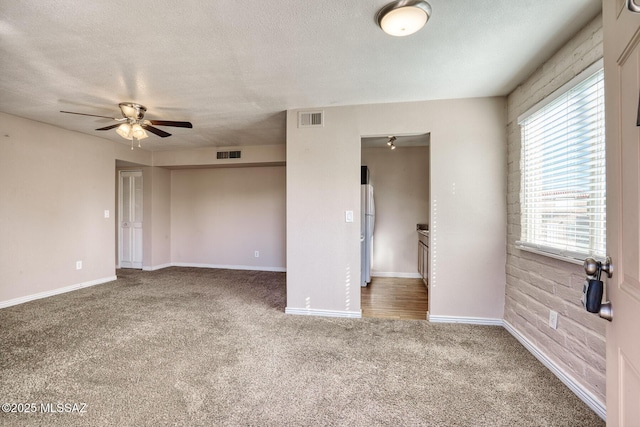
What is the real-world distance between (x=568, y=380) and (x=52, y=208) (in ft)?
19.6

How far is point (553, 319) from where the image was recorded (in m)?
2.07

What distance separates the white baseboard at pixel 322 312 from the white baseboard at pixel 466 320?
800mm

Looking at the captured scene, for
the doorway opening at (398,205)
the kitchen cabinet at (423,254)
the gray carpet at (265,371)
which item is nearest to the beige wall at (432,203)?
the gray carpet at (265,371)

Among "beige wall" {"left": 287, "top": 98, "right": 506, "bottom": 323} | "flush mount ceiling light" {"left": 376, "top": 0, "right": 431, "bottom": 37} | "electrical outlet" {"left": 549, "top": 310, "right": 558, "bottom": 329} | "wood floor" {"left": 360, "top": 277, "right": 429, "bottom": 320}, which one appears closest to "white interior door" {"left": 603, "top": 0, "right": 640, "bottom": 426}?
"flush mount ceiling light" {"left": 376, "top": 0, "right": 431, "bottom": 37}

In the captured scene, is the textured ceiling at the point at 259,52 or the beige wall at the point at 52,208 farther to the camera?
the beige wall at the point at 52,208

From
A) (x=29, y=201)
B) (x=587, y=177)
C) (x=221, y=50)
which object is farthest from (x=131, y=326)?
(x=587, y=177)

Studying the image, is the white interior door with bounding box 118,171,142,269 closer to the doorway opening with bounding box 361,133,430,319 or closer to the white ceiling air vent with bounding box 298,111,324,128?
the white ceiling air vent with bounding box 298,111,324,128

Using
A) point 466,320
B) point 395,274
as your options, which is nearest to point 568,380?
point 466,320

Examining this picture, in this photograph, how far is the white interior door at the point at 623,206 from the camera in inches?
27.5

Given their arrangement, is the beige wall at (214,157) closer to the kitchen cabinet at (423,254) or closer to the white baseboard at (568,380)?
the kitchen cabinet at (423,254)

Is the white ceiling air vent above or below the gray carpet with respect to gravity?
above

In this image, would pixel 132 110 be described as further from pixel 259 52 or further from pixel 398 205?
pixel 398 205

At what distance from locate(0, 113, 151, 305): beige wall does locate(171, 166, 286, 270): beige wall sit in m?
1.44

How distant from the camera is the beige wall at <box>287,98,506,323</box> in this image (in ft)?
9.52
